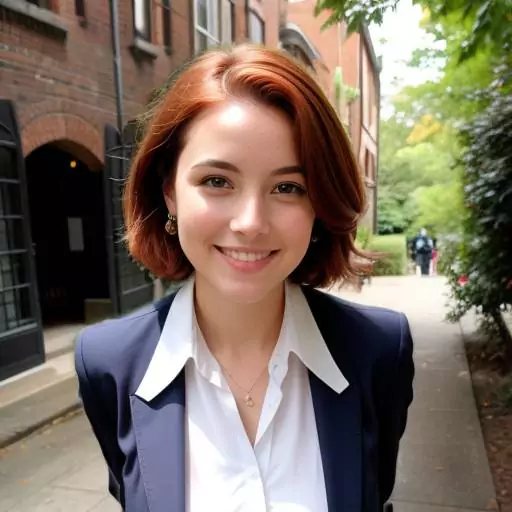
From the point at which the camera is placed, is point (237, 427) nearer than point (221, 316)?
Yes

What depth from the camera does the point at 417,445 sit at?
13.1ft

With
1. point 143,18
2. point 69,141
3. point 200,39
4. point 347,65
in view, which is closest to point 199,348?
point 69,141

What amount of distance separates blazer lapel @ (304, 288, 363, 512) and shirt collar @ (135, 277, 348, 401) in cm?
3

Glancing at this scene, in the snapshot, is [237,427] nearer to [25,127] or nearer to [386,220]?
[25,127]

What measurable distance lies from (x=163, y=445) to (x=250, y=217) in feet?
→ 1.76

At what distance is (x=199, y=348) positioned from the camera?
131 centimetres

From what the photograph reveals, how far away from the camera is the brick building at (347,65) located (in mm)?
14984

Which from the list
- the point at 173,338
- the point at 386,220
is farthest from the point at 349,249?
the point at 386,220

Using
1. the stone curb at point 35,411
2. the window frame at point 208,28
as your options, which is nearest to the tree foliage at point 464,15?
the stone curb at point 35,411

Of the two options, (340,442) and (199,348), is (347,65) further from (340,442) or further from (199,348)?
(340,442)

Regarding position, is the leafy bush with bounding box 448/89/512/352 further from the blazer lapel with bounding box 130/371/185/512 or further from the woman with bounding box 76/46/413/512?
the blazer lapel with bounding box 130/371/185/512

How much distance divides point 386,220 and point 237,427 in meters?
28.3

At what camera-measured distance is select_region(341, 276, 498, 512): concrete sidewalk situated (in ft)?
10.6

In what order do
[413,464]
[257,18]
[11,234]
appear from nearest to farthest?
[413,464], [11,234], [257,18]
